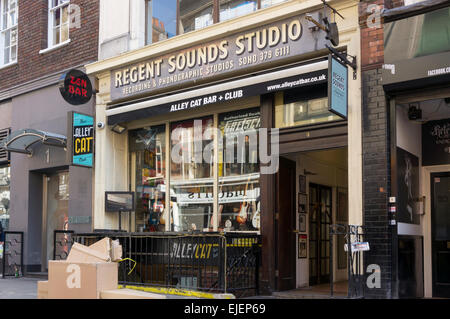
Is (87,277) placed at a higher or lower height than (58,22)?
lower

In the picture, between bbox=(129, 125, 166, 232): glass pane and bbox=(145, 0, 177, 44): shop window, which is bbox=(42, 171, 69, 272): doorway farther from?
bbox=(145, 0, 177, 44): shop window

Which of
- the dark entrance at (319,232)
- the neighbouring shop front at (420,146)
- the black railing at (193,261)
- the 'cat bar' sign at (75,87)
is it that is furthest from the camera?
the 'cat bar' sign at (75,87)

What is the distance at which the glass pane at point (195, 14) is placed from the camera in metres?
11.7

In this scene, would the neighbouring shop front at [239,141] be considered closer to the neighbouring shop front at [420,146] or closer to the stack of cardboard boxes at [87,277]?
the neighbouring shop front at [420,146]

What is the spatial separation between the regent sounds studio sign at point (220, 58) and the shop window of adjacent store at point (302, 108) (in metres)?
0.66

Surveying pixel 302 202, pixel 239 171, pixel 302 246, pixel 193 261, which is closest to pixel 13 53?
pixel 239 171

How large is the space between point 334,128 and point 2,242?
975cm

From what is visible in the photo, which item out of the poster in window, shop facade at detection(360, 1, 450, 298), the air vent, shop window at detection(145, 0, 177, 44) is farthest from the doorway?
the poster in window

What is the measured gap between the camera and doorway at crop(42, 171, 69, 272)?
14.4 metres

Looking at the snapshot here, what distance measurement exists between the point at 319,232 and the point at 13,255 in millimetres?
7911

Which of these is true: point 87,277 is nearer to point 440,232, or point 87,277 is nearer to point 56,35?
point 440,232

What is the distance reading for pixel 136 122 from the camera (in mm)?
12984

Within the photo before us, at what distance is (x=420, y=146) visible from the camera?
9.87 m

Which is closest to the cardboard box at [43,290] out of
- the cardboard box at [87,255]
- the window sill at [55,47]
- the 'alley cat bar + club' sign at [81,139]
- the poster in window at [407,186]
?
the cardboard box at [87,255]
